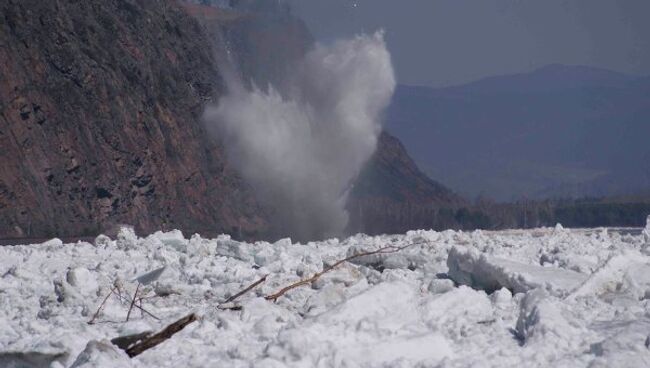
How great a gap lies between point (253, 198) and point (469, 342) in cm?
4095

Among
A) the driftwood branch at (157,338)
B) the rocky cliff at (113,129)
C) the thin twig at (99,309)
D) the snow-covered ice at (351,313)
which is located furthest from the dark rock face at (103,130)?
the driftwood branch at (157,338)

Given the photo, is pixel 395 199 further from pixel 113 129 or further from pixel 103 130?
pixel 103 130

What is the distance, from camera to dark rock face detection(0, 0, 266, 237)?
33.5 meters

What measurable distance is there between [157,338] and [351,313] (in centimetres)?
110

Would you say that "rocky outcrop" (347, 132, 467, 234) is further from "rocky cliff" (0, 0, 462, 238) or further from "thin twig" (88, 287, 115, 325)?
"thin twig" (88, 287, 115, 325)

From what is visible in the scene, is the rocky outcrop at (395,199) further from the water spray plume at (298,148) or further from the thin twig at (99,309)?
the thin twig at (99,309)

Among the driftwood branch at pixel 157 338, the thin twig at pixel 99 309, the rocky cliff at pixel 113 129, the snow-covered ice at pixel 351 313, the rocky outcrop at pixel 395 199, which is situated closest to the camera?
the snow-covered ice at pixel 351 313

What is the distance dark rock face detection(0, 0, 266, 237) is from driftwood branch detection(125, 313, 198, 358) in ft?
84.4

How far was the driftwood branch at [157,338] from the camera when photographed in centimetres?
586

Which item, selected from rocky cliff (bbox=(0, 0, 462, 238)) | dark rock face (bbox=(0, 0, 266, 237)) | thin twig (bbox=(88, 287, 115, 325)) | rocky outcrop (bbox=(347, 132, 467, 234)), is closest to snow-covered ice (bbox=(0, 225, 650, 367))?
thin twig (bbox=(88, 287, 115, 325))

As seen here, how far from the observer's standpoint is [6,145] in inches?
1277

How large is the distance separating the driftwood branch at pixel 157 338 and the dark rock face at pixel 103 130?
25.7 meters

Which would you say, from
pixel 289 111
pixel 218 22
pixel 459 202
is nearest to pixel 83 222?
pixel 289 111

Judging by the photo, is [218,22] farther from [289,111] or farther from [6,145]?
[6,145]
